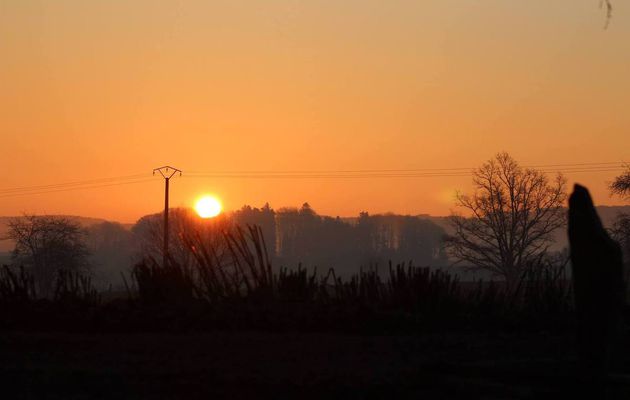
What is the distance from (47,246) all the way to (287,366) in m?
67.0

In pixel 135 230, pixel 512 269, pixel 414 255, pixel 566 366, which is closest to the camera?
pixel 566 366

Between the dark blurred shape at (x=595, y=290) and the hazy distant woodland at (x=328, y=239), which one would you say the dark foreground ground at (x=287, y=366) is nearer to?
the dark blurred shape at (x=595, y=290)

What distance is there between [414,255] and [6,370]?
523 ft

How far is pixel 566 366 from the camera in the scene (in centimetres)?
873

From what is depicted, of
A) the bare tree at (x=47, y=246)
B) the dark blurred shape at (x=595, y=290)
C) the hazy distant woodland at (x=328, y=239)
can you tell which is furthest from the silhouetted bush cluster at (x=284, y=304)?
the hazy distant woodland at (x=328, y=239)

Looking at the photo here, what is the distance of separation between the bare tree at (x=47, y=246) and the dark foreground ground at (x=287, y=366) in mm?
60525

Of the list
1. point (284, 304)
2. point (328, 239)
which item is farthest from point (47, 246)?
point (328, 239)

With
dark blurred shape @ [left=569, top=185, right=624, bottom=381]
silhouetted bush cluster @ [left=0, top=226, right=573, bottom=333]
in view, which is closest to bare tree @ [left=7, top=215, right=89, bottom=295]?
silhouetted bush cluster @ [left=0, top=226, right=573, bottom=333]

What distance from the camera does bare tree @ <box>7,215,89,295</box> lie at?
70.4m

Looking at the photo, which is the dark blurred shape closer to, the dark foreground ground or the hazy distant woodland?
the dark foreground ground

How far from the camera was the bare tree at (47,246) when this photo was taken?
7038 cm

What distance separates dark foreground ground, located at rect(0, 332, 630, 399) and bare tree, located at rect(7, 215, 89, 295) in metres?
60.5

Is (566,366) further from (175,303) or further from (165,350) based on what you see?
(175,303)

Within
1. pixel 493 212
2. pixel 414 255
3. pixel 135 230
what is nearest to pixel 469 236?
pixel 493 212
